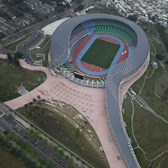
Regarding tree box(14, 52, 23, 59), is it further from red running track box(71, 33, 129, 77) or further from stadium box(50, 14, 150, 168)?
red running track box(71, 33, 129, 77)

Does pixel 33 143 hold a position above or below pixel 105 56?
below

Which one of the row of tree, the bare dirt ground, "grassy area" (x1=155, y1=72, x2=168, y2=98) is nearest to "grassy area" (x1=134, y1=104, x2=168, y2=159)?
the bare dirt ground

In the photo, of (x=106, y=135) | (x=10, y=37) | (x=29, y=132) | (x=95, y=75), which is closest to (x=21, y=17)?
(x=10, y=37)

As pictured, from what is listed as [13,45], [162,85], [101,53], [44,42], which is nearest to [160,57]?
[162,85]

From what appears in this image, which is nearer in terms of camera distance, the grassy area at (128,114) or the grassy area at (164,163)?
the grassy area at (164,163)

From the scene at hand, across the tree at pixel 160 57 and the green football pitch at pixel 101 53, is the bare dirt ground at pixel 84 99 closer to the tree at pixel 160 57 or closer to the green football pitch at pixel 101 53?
the green football pitch at pixel 101 53

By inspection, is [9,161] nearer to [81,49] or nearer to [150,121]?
[150,121]

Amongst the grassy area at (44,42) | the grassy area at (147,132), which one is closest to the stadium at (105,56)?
the grassy area at (147,132)

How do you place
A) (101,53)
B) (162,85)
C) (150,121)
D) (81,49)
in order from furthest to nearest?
1. (81,49)
2. (101,53)
3. (162,85)
4. (150,121)
